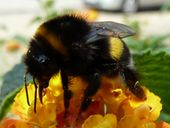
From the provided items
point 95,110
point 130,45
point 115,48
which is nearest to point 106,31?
point 115,48

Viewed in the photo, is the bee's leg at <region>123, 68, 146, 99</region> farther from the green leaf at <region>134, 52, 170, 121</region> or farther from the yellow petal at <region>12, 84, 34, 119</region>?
the yellow petal at <region>12, 84, 34, 119</region>

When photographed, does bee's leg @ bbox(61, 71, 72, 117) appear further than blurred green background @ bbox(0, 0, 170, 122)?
No

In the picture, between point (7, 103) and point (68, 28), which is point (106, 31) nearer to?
point (68, 28)

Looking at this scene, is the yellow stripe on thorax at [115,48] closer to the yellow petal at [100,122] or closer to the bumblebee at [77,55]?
the bumblebee at [77,55]

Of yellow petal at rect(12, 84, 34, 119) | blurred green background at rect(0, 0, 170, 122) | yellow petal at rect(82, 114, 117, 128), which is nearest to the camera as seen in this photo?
yellow petal at rect(82, 114, 117, 128)

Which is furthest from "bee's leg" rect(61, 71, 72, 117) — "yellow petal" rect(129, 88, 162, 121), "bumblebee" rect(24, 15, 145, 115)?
"yellow petal" rect(129, 88, 162, 121)

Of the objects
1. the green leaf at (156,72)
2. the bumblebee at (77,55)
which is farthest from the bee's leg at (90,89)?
the green leaf at (156,72)

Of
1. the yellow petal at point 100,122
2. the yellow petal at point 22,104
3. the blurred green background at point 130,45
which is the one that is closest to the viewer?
the yellow petal at point 100,122
